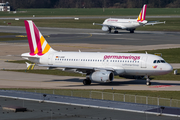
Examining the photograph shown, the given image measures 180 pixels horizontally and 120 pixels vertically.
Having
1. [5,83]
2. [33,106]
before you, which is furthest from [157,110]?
[5,83]

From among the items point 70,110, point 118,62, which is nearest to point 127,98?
point 70,110

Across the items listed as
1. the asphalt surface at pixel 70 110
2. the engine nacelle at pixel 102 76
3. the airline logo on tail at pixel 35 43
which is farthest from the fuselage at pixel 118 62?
the asphalt surface at pixel 70 110

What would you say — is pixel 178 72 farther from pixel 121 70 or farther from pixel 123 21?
pixel 123 21

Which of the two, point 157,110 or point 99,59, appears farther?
point 99,59

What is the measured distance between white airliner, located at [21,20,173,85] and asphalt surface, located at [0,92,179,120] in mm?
14862

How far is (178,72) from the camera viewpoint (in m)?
66.7

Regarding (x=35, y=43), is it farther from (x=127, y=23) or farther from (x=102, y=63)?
(x=127, y=23)

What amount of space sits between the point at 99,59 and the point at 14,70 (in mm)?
20536

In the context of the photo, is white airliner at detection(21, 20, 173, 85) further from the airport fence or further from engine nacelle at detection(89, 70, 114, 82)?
the airport fence

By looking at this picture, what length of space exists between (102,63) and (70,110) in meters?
22.1

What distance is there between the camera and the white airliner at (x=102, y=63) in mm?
54000

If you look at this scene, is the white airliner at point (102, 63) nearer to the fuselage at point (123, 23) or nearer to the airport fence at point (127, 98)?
the airport fence at point (127, 98)

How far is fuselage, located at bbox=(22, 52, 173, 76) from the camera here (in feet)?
177

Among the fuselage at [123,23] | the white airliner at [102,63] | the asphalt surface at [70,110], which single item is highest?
the fuselage at [123,23]
